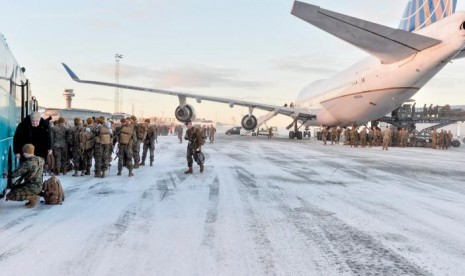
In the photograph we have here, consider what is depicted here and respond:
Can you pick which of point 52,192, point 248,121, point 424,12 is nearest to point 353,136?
point 248,121

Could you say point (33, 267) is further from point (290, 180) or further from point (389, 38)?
point (389, 38)

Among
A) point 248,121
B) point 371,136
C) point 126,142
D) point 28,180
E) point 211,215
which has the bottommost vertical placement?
point 211,215

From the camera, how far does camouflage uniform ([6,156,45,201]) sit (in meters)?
6.95

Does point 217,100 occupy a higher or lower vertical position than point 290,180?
higher

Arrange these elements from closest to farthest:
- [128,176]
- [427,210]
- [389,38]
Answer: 1. [427,210]
2. [128,176]
3. [389,38]

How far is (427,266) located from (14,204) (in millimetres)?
6694

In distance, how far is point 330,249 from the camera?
487cm

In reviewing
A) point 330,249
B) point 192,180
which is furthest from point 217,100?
point 330,249

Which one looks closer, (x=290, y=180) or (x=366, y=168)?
(x=290, y=180)

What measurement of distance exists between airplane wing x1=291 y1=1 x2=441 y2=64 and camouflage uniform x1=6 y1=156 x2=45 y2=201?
31.3ft

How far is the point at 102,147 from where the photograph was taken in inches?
443

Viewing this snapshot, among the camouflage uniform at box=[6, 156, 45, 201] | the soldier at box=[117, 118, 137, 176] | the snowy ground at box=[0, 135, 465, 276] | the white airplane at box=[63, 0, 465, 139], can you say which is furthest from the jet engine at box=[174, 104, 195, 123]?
the camouflage uniform at box=[6, 156, 45, 201]

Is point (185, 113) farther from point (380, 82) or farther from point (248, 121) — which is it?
point (380, 82)

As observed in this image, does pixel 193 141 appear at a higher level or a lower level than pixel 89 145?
higher
